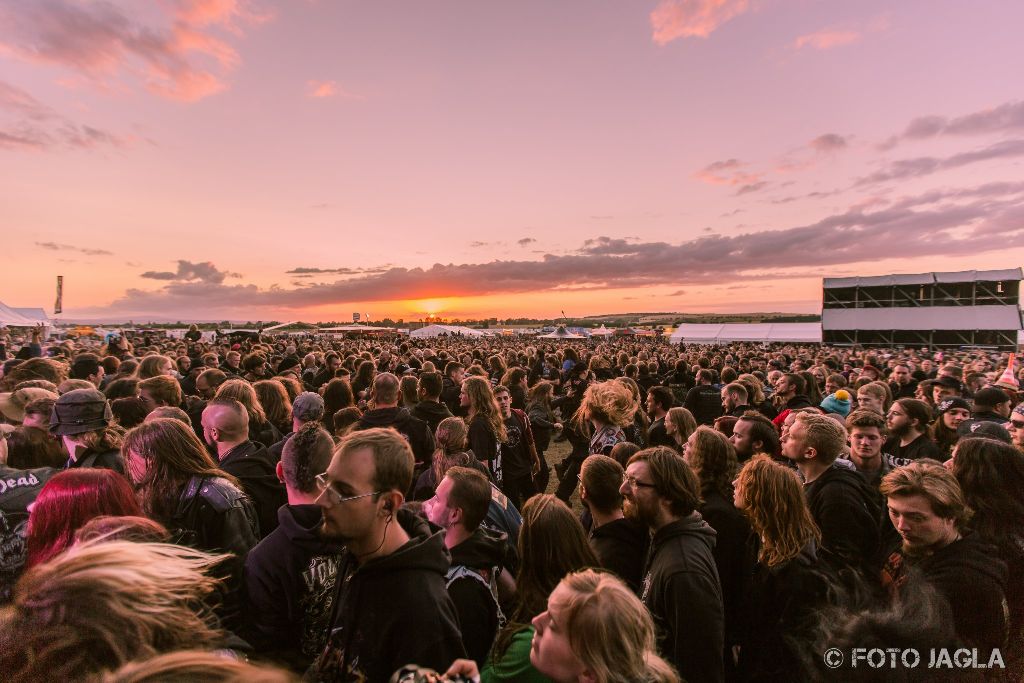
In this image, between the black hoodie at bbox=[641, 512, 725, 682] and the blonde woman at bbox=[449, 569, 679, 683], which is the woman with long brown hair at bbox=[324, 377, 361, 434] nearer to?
the black hoodie at bbox=[641, 512, 725, 682]

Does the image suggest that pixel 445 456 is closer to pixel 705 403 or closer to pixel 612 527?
pixel 612 527

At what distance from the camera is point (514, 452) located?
17.5 ft

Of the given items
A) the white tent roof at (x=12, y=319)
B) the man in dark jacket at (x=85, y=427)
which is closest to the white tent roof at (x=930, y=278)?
the man in dark jacket at (x=85, y=427)

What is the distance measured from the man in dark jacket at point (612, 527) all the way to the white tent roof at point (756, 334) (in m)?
40.4

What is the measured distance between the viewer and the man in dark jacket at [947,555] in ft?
6.99

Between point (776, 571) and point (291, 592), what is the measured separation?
97.7 inches

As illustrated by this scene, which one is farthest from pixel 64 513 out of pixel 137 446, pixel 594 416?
pixel 594 416

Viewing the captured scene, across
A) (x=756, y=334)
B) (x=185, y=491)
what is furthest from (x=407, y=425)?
(x=756, y=334)

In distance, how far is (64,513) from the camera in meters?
2.00

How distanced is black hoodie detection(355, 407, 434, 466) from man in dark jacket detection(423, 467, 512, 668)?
224 cm

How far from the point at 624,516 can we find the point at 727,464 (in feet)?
3.10

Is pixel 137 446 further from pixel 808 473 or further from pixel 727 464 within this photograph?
pixel 808 473

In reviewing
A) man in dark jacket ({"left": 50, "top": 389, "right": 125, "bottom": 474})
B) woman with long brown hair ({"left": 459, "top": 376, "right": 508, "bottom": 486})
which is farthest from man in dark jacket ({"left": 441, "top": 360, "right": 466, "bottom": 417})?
man in dark jacket ({"left": 50, "top": 389, "right": 125, "bottom": 474})

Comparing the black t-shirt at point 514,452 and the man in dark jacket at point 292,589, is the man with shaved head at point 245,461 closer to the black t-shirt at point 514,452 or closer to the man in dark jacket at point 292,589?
the man in dark jacket at point 292,589
